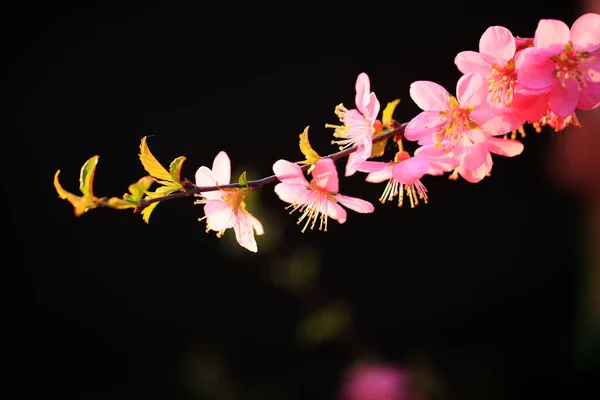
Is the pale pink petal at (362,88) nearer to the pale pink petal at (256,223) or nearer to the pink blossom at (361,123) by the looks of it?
the pink blossom at (361,123)

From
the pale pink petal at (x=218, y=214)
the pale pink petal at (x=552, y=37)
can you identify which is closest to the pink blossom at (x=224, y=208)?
the pale pink petal at (x=218, y=214)

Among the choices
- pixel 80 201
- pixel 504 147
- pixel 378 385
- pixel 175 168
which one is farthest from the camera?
pixel 378 385

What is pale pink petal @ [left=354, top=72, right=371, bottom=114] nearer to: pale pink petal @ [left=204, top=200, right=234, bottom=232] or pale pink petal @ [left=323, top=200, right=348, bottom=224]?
pale pink petal @ [left=323, top=200, right=348, bottom=224]

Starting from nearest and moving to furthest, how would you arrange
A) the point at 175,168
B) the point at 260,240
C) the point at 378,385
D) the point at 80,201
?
the point at 80,201, the point at 175,168, the point at 378,385, the point at 260,240

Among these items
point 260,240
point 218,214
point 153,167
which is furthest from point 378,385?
point 153,167

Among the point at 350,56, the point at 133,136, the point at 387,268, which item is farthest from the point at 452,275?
the point at 133,136

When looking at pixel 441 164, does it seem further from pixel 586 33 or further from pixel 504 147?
pixel 586 33

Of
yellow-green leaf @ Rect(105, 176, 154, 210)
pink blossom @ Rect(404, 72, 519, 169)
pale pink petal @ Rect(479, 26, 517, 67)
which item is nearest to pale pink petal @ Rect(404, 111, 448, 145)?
pink blossom @ Rect(404, 72, 519, 169)
